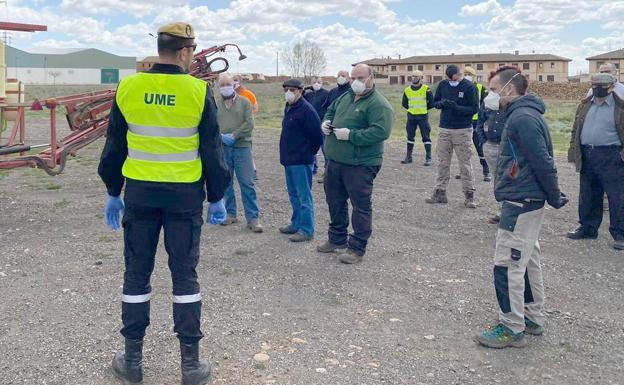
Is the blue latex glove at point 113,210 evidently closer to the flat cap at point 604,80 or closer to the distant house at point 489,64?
the flat cap at point 604,80

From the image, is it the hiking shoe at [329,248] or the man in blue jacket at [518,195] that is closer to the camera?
the man in blue jacket at [518,195]

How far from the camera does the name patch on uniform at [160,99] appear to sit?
11.8 ft

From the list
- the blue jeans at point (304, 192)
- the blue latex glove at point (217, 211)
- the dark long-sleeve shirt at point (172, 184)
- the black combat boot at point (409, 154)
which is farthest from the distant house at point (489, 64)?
the dark long-sleeve shirt at point (172, 184)

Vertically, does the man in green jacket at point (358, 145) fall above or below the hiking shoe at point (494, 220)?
above

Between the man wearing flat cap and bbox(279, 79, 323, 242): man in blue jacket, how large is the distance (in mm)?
3125

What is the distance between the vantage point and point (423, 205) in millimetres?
9383

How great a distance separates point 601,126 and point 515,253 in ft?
11.8

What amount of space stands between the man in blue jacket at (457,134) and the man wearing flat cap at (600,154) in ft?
5.72

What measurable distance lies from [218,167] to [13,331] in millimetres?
2195

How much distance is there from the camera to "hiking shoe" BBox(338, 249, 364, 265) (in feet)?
21.3

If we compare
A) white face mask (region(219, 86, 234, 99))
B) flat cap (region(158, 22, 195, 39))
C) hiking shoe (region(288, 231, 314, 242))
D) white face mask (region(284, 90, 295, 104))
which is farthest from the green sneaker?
white face mask (region(219, 86, 234, 99))

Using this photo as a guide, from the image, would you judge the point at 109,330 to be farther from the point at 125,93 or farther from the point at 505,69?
the point at 505,69

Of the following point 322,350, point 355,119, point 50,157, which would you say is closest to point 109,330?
point 322,350

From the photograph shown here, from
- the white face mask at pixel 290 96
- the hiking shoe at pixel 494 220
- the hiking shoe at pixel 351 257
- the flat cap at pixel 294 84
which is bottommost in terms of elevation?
the hiking shoe at pixel 351 257
